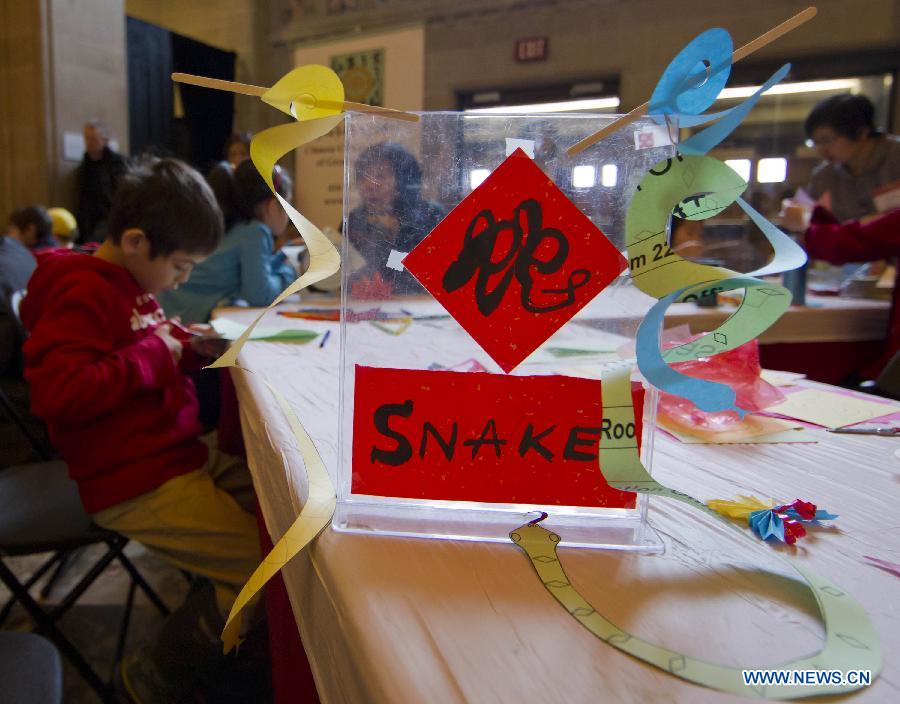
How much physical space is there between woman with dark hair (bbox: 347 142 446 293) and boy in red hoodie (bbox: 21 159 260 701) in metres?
0.72

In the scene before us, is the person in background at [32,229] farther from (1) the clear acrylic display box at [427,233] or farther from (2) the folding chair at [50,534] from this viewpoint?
(1) the clear acrylic display box at [427,233]

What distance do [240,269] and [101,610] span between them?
1.10 meters

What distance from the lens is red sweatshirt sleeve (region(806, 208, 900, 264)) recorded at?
71.4 inches

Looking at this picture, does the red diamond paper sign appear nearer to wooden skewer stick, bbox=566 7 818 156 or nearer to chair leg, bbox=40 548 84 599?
wooden skewer stick, bbox=566 7 818 156

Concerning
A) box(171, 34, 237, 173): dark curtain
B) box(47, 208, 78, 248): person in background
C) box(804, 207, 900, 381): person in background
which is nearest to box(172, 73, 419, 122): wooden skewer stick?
box(804, 207, 900, 381): person in background

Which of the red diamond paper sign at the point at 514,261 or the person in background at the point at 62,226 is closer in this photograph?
the red diamond paper sign at the point at 514,261

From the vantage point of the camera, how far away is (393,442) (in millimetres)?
449

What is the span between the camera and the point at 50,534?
1.01 meters

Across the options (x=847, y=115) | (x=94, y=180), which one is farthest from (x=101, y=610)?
(x=94, y=180)

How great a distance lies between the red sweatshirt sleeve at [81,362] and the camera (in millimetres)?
960

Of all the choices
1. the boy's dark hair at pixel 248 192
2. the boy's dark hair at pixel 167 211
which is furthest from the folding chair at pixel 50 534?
the boy's dark hair at pixel 248 192

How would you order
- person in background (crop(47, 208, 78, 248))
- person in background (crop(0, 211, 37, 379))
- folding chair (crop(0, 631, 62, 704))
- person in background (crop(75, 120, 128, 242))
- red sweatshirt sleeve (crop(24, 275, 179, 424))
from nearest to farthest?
folding chair (crop(0, 631, 62, 704)), red sweatshirt sleeve (crop(24, 275, 179, 424)), person in background (crop(0, 211, 37, 379)), person in background (crop(47, 208, 78, 248)), person in background (crop(75, 120, 128, 242))

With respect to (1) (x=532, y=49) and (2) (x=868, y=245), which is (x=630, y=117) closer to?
(2) (x=868, y=245)

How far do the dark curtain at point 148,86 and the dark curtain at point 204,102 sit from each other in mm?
130
